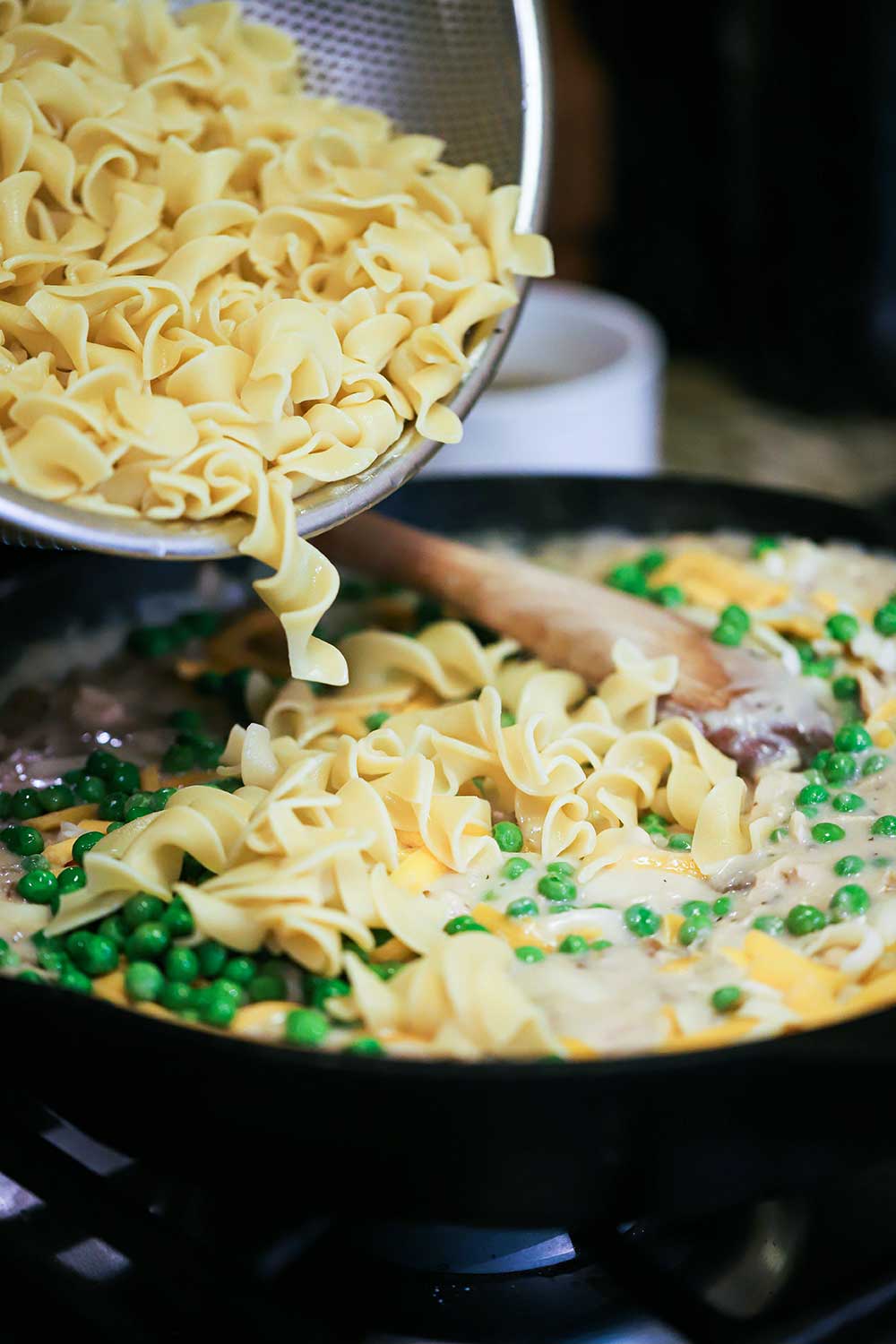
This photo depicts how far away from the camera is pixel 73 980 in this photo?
66.1 inches

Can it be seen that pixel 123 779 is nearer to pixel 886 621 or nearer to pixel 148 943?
pixel 148 943

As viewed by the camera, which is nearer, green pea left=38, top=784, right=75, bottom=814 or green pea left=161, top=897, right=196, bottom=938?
green pea left=161, top=897, right=196, bottom=938

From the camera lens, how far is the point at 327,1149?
4.55 ft

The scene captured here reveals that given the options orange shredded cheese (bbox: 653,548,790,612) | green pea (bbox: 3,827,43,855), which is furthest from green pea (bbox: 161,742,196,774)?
orange shredded cheese (bbox: 653,548,790,612)

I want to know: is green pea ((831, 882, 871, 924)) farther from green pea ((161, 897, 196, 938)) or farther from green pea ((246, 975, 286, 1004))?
green pea ((161, 897, 196, 938))

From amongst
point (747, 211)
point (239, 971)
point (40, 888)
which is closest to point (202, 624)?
point (40, 888)

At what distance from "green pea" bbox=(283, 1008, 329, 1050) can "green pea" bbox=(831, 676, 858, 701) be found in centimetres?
113

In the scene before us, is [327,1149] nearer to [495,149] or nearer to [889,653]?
[889,653]

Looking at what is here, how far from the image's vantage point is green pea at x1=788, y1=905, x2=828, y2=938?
1.72 meters

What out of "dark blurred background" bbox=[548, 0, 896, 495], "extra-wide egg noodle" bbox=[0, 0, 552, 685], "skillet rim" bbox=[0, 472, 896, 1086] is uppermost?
"extra-wide egg noodle" bbox=[0, 0, 552, 685]

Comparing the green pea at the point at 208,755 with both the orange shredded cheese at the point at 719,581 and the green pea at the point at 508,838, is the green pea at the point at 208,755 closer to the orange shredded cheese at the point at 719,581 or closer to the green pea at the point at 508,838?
the green pea at the point at 508,838

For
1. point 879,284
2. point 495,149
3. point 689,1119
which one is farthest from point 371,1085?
point 879,284

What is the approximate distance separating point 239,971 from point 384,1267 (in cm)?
40

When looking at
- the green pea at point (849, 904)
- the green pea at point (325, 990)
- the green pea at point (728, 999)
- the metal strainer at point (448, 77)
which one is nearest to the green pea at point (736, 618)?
the metal strainer at point (448, 77)
